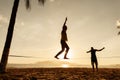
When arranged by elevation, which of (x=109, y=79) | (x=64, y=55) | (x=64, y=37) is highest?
(x=64, y=37)

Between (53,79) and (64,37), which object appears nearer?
(53,79)

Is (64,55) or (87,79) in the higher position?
(64,55)

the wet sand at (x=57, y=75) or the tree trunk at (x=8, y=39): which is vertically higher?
the tree trunk at (x=8, y=39)

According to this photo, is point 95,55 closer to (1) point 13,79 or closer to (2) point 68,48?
(2) point 68,48

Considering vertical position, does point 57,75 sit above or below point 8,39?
below

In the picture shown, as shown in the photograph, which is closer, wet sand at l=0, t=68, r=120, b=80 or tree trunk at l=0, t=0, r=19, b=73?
wet sand at l=0, t=68, r=120, b=80

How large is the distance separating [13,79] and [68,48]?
5.30m

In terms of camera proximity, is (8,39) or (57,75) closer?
(57,75)

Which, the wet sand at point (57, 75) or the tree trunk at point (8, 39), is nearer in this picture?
the wet sand at point (57, 75)

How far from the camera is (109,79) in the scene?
33.4 feet

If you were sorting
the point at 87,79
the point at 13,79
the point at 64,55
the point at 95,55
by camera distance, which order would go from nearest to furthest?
the point at 13,79 < the point at 87,79 < the point at 64,55 < the point at 95,55

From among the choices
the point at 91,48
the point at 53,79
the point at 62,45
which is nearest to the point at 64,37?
the point at 62,45

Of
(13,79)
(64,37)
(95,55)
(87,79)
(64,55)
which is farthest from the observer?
(95,55)

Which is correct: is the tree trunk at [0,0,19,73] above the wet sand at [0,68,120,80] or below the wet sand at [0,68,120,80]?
above
